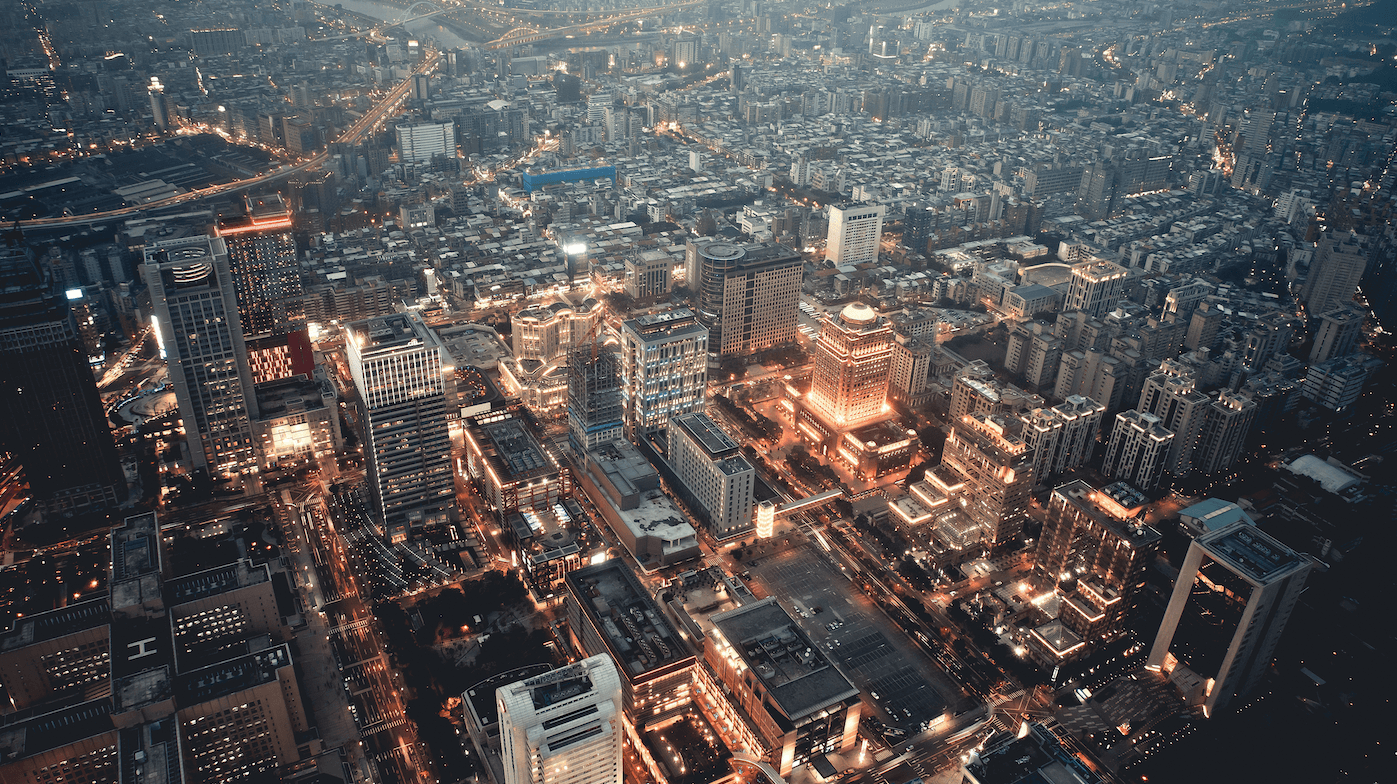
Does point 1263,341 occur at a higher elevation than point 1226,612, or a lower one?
higher

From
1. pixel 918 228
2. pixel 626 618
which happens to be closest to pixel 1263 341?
pixel 918 228

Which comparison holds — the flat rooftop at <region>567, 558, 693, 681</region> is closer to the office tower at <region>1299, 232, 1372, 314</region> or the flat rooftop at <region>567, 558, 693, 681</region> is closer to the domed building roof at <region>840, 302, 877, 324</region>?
the domed building roof at <region>840, 302, 877, 324</region>

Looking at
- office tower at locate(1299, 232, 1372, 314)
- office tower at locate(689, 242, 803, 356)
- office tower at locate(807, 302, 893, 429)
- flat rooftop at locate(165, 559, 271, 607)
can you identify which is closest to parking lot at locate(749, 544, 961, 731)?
office tower at locate(807, 302, 893, 429)

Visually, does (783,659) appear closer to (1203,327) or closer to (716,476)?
(716,476)

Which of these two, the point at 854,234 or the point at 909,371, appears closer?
the point at 909,371

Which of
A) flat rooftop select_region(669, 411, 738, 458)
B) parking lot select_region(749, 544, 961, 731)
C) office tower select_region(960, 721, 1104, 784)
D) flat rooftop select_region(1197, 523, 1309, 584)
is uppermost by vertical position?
flat rooftop select_region(1197, 523, 1309, 584)

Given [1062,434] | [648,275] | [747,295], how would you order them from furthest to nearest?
[648,275] < [747,295] < [1062,434]

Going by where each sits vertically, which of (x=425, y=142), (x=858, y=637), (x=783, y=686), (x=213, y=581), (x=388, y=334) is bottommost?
(x=858, y=637)

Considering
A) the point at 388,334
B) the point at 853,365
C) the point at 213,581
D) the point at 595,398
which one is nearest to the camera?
the point at 213,581
